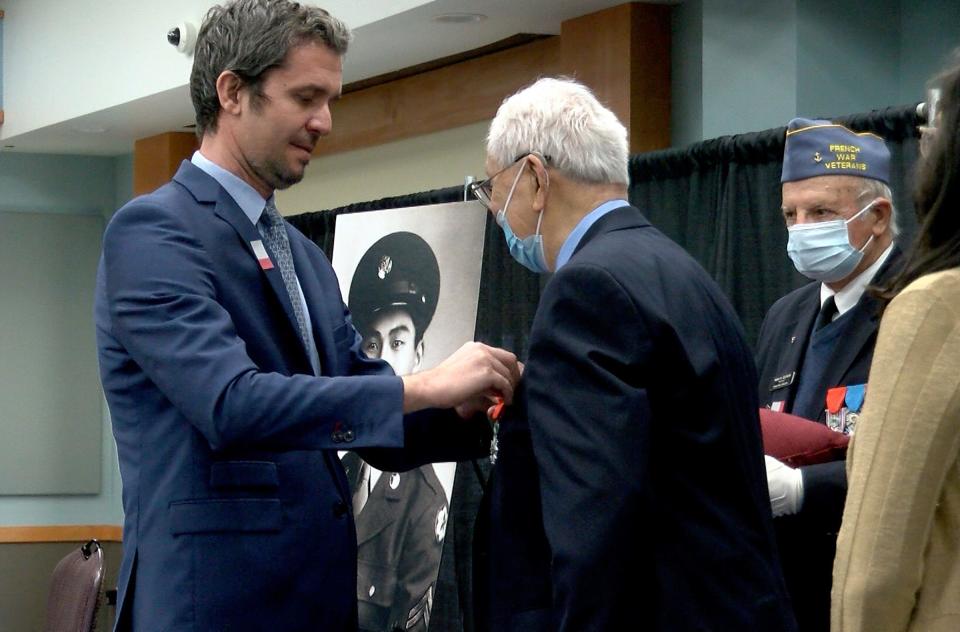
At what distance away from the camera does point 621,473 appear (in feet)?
5.70

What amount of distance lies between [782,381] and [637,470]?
1345 mm

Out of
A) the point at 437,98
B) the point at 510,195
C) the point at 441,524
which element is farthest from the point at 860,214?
the point at 437,98

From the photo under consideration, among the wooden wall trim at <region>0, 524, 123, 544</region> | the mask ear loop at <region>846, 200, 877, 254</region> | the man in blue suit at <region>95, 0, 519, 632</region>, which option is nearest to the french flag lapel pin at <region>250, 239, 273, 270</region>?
the man in blue suit at <region>95, 0, 519, 632</region>

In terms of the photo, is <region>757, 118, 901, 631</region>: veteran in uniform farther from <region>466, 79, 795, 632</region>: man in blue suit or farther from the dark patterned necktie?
the dark patterned necktie

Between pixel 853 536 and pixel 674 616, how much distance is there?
1.15ft

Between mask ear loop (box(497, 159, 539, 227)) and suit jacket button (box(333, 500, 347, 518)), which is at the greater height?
mask ear loop (box(497, 159, 539, 227))

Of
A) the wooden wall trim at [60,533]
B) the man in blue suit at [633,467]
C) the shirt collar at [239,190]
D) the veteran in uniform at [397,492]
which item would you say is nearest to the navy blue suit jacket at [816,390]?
the man in blue suit at [633,467]

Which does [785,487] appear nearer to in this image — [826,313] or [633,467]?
[826,313]

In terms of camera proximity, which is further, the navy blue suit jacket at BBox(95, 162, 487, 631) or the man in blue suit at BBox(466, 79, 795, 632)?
the navy blue suit jacket at BBox(95, 162, 487, 631)

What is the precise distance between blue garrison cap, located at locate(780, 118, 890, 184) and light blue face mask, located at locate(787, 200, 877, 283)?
0.35 ft

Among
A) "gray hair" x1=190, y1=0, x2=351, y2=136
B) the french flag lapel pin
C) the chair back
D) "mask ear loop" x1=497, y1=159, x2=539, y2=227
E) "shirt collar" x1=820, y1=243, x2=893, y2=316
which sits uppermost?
"gray hair" x1=190, y1=0, x2=351, y2=136

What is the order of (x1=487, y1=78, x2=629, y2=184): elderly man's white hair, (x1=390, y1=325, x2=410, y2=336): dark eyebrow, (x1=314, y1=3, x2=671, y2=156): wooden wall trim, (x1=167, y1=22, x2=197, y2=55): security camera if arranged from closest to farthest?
(x1=487, y1=78, x2=629, y2=184): elderly man's white hair
(x1=314, y1=3, x2=671, y2=156): wooden wall trim
(x1=390, y1=325, x2=410, y2=336): dark eyebrow
(x1=167, y1=22, x2=197, y2=55): security camera

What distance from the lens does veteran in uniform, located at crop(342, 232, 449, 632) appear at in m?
4.79

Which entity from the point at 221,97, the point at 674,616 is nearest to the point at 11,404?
the point at 221,97
